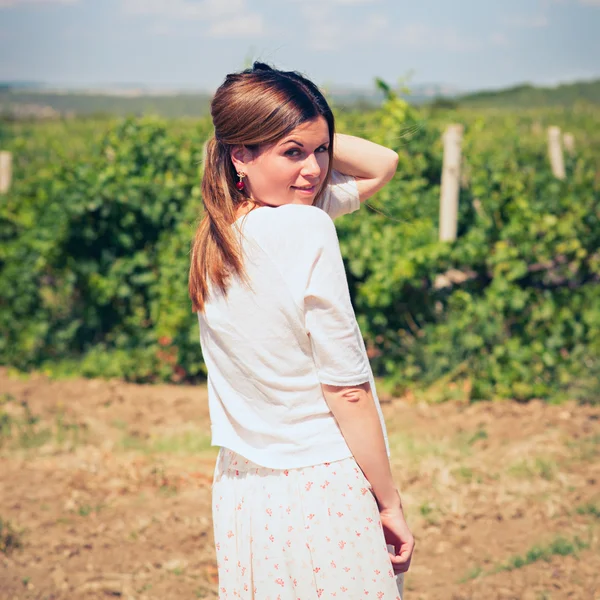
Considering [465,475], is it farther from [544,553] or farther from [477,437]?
[544,553]

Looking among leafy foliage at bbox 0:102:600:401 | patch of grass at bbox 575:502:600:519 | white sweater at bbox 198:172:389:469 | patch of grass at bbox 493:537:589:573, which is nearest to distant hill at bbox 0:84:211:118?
leafy foliage at bbox 0:102:600:401

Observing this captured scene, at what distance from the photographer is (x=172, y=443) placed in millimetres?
5438

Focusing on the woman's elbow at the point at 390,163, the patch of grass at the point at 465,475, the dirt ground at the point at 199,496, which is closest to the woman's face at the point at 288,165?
the woman's elbow at the point at 390,163

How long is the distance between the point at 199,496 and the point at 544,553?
1964 mm

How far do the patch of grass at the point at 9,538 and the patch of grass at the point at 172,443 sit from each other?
1.24 metres

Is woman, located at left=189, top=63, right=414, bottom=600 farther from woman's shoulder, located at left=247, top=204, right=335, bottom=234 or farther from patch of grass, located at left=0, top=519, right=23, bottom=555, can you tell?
patch of grass, located at left=0, top=519, right=23, bottom=555

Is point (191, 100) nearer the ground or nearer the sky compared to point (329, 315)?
nearer the sky

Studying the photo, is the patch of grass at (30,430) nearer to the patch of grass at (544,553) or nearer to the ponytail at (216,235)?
the patch of grass at (544,553)

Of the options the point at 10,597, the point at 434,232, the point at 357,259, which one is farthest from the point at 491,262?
the point at 10,597

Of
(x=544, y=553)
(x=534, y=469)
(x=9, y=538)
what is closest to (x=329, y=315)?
(x=544, y=553)

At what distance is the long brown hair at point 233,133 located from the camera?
167cm

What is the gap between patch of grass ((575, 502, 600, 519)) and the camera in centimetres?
412

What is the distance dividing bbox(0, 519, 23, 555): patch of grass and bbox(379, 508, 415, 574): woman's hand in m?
2.82

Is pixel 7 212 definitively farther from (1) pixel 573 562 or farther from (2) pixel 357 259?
(1) pixel 573 562
